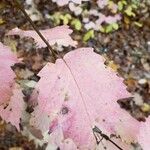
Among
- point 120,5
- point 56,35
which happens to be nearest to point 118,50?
point 120,5

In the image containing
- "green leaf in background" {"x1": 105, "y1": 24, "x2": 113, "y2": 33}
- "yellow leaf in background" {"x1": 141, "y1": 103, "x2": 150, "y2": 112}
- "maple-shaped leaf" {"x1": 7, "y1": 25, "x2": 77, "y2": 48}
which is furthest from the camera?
"green leaf in background" {"x1": 105, "y1": 24, "x2": 113, "y2": 33}

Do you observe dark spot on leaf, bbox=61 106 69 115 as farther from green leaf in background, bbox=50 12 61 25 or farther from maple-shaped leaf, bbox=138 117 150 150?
green leaf in background, bbox=50 12 61 25

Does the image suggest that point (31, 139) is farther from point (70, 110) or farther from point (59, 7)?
point (70, 110)

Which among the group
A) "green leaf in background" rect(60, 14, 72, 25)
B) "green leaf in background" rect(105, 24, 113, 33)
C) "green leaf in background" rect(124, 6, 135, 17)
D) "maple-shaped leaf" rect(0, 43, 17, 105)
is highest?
Answer: "maple-shaped leaf" rect(0, 43, 17, 105)

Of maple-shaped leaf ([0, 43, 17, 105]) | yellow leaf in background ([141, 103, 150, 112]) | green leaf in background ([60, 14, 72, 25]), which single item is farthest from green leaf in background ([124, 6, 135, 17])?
maple-shaped leaf ([0, 43, 17, 105])

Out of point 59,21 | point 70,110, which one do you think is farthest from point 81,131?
point 59,21

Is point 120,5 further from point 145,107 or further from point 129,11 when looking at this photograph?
point 145,107
